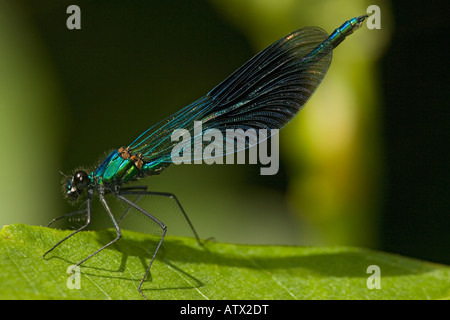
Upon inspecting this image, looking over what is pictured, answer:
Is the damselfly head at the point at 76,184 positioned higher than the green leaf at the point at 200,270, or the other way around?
the damselfly head at the point at 76,184

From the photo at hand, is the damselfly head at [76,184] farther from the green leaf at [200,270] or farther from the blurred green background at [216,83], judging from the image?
the blurred green background at [216,83]

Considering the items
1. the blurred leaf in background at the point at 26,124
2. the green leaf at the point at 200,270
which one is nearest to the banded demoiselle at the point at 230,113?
the green leaf at the point at 200,270
